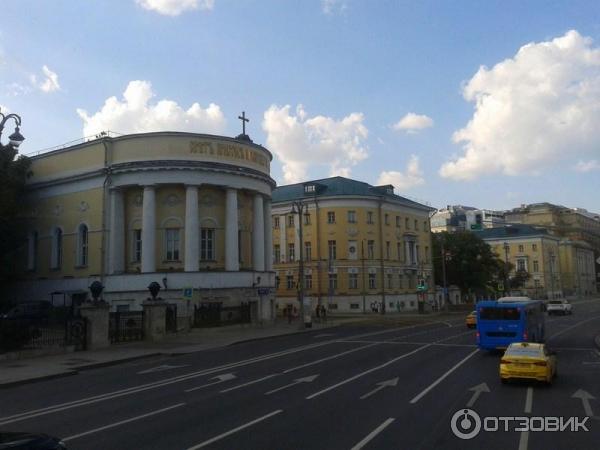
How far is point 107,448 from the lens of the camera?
33.6 ft

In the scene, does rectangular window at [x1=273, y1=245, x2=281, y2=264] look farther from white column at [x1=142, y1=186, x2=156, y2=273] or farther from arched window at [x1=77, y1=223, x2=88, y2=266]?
white column at [x1=142, y1=186, x2=156, y2=273]

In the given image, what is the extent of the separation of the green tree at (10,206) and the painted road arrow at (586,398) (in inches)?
1621

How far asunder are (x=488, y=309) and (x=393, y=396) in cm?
1201

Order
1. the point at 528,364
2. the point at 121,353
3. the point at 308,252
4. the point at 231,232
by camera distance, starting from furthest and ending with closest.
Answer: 1. the point at 308,252
2. the point at 231,232
3. the point at 121,353
4. the point at 528,364

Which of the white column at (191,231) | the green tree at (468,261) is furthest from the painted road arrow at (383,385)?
the green tree at (468,261)

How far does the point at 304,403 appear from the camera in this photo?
1410cm

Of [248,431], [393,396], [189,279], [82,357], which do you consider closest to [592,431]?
[393,396]

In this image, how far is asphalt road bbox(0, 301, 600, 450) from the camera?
Result: 10633 millimetres

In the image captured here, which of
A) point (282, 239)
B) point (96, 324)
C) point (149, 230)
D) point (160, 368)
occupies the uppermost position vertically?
point (282, 239)

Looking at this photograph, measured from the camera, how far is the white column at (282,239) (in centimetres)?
7400

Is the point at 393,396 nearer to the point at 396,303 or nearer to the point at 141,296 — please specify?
the point at 141,296

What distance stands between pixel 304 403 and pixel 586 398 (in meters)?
7.26

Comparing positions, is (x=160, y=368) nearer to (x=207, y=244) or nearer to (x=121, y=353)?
(x=121, y=353)

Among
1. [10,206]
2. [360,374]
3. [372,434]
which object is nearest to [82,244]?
[10,206]
